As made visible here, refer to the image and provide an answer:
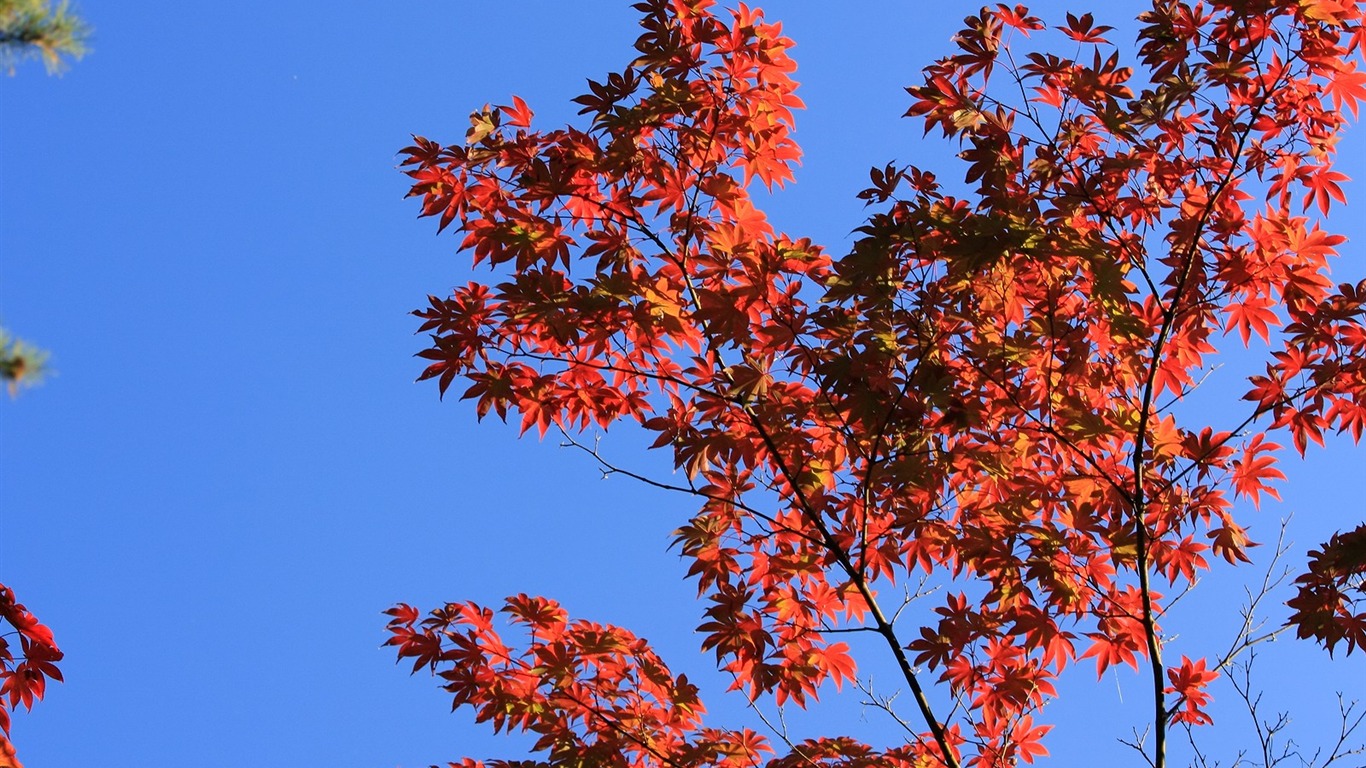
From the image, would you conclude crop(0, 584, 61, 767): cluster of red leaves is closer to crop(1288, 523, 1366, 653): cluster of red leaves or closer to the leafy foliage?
the leafy foliage

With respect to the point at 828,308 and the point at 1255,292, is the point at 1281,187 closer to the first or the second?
the point at 1255,292

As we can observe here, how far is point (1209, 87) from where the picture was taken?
4.46 meters

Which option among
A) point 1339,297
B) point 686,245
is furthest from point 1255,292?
point 686,245

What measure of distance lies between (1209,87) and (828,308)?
59.3 inches

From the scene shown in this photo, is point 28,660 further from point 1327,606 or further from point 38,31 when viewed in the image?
point 1327,606

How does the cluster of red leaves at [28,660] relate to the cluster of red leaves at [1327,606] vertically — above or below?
below

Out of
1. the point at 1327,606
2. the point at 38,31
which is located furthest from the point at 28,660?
the point at 1327,606

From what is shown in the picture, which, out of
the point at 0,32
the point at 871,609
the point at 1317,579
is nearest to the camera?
the point at 0,32

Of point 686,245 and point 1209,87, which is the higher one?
point 1209,87

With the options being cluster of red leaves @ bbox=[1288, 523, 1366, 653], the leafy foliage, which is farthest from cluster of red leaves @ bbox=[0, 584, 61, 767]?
cluster of red leaves @ bbox=[1288, 523, 1366, 653]

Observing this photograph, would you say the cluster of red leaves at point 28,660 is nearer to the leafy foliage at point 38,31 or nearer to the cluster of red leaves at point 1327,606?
the leafy foliage at point 38,31

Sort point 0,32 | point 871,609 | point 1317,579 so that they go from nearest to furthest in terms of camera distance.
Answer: point 0,32 → point 1317,579 → point 871,609

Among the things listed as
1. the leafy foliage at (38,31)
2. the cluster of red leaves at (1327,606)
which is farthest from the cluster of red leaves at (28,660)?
the cluster of red leaves at (1327,606)

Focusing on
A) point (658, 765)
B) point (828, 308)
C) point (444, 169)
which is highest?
point (444, 169)
